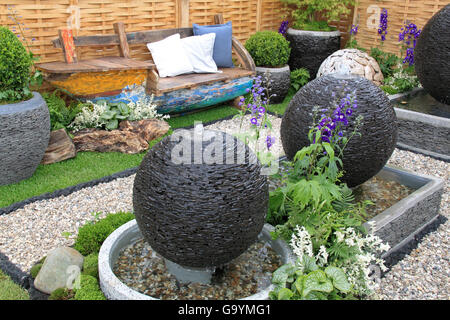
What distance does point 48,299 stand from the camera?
9.61 feet

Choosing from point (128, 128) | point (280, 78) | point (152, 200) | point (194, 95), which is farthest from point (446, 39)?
point (152, 200)

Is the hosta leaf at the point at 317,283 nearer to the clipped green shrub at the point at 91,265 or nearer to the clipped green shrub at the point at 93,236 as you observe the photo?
the clipped green shrub at the point at 91,265

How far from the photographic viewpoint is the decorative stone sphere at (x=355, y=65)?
Answer: 25.1 ft

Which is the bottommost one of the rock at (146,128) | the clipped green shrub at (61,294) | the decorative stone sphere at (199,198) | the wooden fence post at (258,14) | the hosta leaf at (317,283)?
the clipped green shrub at (61,294)

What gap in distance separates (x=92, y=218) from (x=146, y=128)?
192cm

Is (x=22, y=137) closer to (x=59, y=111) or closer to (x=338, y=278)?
(x=59, y=111)

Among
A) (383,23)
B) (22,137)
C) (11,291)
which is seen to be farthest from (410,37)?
(11,291)

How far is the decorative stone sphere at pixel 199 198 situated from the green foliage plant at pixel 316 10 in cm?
643

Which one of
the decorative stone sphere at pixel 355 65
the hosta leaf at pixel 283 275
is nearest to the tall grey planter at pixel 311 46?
the decorative stone sphere at pixel 355 65

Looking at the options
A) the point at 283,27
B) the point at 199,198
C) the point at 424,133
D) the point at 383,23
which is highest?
Result: the point at 383,23

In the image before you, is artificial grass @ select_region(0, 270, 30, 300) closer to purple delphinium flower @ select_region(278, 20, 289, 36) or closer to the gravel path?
A: the gravel path

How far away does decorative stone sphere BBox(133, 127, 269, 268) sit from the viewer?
101 inches

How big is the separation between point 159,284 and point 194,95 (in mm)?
4089

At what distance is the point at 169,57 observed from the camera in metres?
6.73
